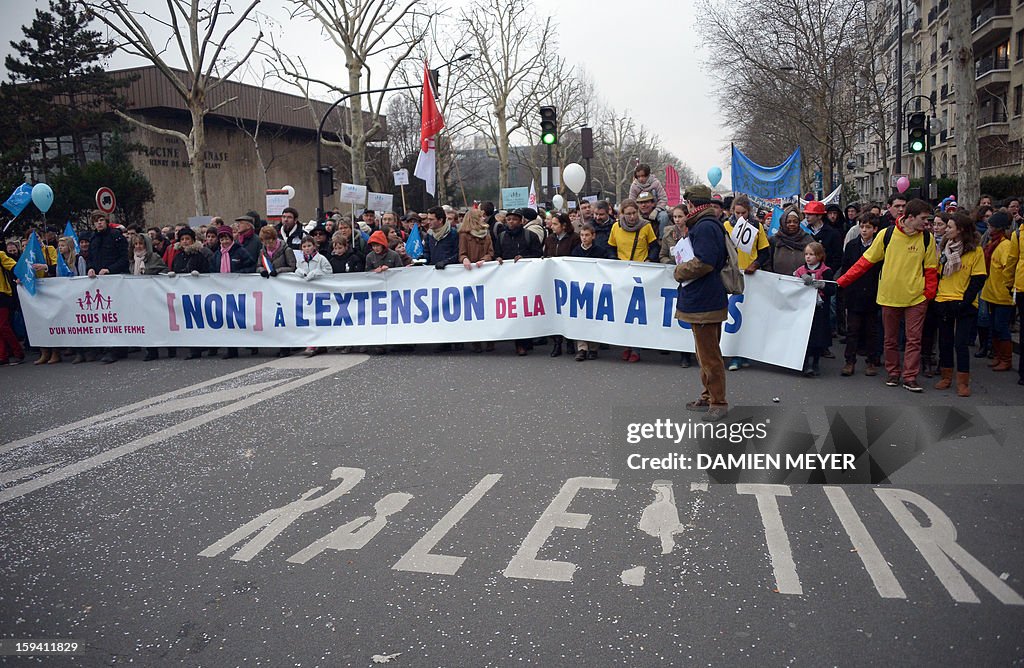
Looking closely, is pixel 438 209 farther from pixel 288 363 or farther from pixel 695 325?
pixel 695 325

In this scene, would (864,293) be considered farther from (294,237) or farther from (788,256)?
(294,237)

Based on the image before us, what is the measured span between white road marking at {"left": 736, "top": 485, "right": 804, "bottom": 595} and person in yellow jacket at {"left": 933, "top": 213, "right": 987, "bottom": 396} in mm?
3766

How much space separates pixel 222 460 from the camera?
621cm

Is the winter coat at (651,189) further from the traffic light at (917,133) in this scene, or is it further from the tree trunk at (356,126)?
the tree trunk at (356,126)

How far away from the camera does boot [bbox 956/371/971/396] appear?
25.5 ft

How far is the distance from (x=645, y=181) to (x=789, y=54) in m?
31.1

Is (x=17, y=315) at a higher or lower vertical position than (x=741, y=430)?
higher

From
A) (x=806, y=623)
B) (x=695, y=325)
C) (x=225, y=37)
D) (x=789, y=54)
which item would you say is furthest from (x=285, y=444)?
(x=789, y=54)

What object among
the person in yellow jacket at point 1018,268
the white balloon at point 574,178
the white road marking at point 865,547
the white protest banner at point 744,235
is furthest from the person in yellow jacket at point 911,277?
the white balloon at point 574,178

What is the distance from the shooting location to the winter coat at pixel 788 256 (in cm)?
952

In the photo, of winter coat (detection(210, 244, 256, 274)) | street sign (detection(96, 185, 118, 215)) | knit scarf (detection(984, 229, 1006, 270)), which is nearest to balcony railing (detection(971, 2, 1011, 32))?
knit scarf (detection(984, 229, 1006, 270))

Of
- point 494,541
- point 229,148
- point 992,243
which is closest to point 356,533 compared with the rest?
point 494,541

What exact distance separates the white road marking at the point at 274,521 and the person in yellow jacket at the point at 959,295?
19.1ft

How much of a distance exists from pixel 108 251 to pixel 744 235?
9042 millimetres
